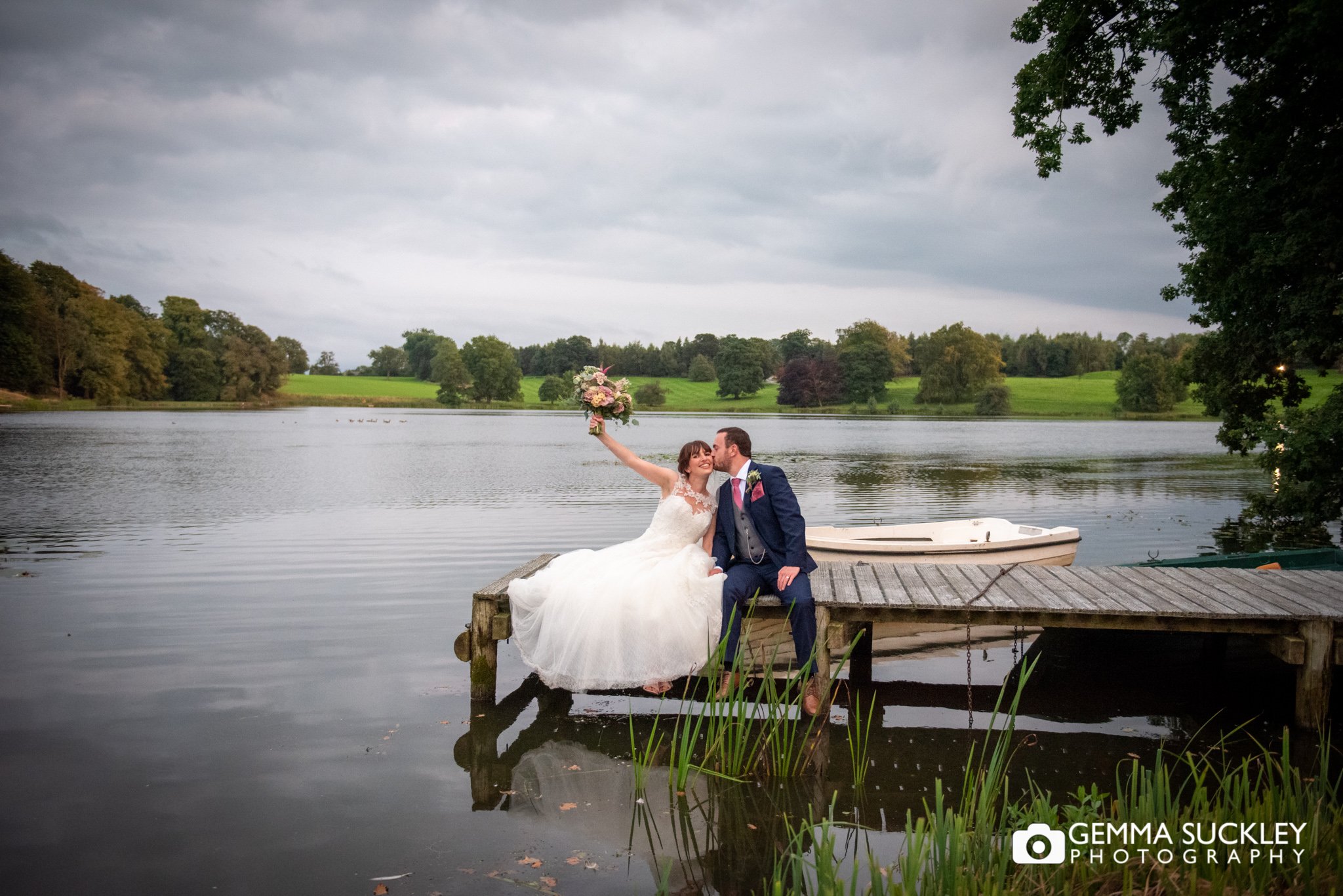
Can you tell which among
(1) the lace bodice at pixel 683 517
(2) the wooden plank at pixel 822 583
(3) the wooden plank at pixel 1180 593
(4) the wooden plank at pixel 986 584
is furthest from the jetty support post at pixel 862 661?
(3) the wooden plank at pixel 1180 593

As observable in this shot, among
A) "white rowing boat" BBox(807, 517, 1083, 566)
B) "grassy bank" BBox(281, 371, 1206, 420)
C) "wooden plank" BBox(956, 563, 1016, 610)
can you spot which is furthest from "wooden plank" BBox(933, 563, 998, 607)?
"grassy bank" BBox(281, 371, 1206, 420)

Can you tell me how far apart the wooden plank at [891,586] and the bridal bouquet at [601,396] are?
2.59 m

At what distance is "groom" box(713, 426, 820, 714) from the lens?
6.30 meters

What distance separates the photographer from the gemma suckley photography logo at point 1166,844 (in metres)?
3.18

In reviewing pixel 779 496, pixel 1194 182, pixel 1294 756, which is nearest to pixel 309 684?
pixel 779 496

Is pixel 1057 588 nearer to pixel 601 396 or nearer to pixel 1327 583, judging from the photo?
pixel 1327 583

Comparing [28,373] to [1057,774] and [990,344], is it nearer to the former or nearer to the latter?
[1057,774]

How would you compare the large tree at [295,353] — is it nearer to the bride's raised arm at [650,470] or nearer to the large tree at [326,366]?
the large tree at [326,366]

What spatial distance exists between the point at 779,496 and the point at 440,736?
9.95 ft

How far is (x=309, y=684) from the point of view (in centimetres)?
732

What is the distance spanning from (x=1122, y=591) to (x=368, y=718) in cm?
611

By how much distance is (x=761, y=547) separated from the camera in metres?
6.57

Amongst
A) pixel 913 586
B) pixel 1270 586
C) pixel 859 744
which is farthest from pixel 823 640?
pixel 1270 586

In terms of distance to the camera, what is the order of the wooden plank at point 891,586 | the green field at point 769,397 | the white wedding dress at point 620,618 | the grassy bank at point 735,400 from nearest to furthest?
the white wedding dress at point 620,618 → the wooden plank at point 891,586 → the grassy bank at point 735,400 → the green field at point 769,397
